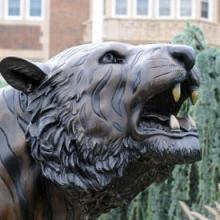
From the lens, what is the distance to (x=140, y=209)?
29.1 ft

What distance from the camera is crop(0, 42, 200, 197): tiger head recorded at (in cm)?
158

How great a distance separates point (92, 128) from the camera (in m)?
1.58

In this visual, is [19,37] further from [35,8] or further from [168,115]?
[168,115]

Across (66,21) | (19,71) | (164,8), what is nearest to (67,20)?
(66,21)

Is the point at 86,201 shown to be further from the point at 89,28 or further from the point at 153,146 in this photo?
the point at 89,28

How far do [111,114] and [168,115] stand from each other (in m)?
0.14

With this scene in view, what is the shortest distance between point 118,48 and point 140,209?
7307 millimetres

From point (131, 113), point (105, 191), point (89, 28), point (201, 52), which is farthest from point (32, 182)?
point (89, 28)

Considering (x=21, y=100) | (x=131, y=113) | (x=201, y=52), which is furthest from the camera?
(x=201, y=52)

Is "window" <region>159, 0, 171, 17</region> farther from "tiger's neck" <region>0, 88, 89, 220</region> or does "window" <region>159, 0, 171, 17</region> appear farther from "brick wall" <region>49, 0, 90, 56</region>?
"tiger's neck" <region>0, 88, 89, 220</region>

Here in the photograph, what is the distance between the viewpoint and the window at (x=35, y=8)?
28281mm

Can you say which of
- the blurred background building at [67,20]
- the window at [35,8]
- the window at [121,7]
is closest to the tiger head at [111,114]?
the blurred background building at [67,20]

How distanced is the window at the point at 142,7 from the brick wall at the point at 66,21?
5.72 feet

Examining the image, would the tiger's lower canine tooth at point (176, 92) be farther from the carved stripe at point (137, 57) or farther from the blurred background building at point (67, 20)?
the blurred background building at point (67, 20)
